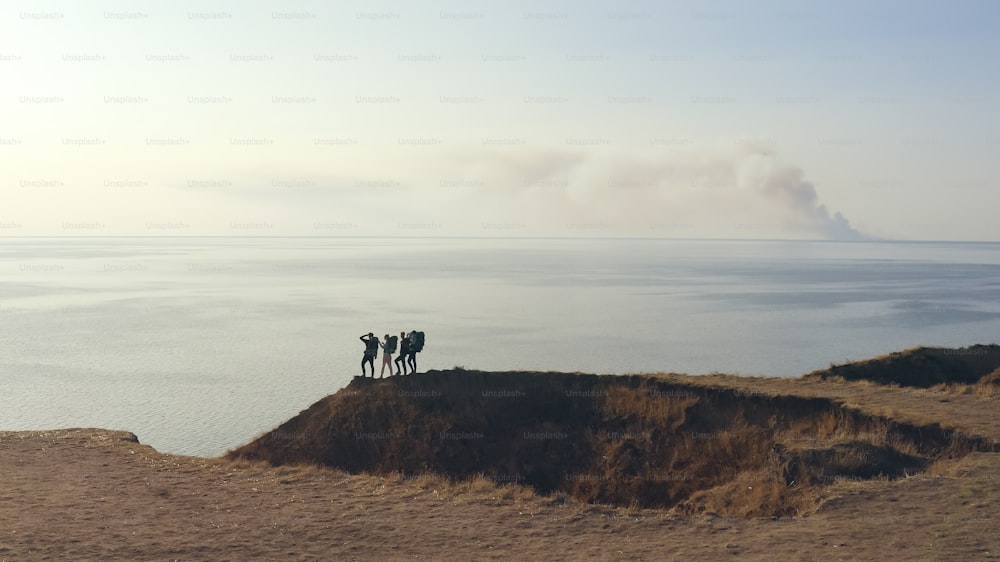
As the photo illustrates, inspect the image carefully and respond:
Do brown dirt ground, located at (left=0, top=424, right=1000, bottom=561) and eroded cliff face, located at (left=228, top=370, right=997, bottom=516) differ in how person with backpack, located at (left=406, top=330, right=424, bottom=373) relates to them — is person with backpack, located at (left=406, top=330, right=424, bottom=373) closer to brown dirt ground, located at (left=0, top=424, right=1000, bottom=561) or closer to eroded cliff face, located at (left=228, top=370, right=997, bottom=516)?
eroded cliff face, located at (left=228, top=370, right=997, bottom=516)

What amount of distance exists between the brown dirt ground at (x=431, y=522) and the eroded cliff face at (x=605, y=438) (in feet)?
7.07

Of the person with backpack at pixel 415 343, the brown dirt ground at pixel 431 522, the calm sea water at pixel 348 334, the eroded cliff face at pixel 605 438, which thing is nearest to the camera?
the brown dirt ground at pixel 431 522

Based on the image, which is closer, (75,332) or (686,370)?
(686,370)

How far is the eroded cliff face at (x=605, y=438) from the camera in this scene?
71.4 feet

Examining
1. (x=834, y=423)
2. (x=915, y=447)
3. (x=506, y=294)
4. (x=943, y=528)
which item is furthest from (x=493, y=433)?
(x=506, y=294)

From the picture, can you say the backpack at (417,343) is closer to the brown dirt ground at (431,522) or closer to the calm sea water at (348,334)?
the brown dirt ground at (431,522)

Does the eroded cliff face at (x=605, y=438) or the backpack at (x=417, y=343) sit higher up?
the backpack at (x=417, y=343)

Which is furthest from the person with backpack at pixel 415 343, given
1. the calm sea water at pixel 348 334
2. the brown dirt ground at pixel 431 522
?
the calm sea water at pixel 348 334

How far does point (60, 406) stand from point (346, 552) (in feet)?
151

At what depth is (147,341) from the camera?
8375cm

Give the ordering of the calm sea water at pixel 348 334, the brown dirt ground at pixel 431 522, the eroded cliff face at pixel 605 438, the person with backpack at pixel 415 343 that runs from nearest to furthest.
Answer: the brown dirt ground at pixel 431 522 → the eroded cliff face at pixel 605 438 → the person with backpack at pixel 415 343 → the calm sea water at pixel 348 334

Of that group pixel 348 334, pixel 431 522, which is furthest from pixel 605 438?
pixel 348 334

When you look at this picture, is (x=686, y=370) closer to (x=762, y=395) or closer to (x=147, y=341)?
(x=762, y=395)

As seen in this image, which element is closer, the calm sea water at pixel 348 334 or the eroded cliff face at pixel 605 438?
the eroded cliff face at pixel 605 438
